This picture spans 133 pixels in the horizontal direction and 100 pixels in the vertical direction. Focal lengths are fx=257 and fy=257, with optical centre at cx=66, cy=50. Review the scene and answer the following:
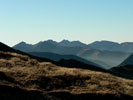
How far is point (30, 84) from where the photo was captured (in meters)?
34.8

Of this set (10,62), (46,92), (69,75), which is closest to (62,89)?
(46,92)

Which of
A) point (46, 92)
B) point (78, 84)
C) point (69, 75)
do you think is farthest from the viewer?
point (69, 75)

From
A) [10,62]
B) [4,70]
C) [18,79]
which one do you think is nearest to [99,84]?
[18,79]

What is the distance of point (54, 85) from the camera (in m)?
35.6

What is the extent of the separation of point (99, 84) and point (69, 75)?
16.7 feet

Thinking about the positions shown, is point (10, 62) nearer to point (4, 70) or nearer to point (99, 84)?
point (4, 70)

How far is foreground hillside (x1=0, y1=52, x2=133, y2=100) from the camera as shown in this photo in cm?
3115

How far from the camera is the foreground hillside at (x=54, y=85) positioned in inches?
1226

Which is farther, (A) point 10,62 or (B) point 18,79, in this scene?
(A) point 10,62

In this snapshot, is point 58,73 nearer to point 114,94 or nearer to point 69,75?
point 69,75

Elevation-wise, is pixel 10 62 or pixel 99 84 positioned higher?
pixel 10 62

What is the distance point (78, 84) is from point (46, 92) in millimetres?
6385

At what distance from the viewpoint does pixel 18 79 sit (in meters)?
36.1

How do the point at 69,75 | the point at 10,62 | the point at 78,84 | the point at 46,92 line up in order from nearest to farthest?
the point at 46,92 < the point at 78,84 < the point at 69,75 < the point at 10,62
